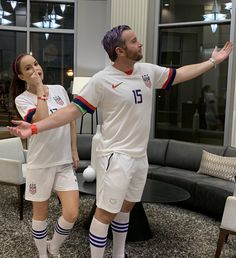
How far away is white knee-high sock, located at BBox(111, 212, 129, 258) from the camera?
7.49 ft

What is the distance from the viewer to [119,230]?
7.57 ft

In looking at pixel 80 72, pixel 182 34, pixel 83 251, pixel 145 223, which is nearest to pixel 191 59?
pixel 182 34

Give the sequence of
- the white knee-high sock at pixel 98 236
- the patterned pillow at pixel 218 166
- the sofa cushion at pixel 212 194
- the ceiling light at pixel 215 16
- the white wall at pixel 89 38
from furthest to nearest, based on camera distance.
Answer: the white wall at pixel 89 38 → the ceiling light at pixel 215 16 → the patterned pillow at pixel 218 166 → the sofa cushion at pixel 212 194 → the white knee-high sock at pixel 98 236

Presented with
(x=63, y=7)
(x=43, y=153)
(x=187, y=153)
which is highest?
(x=63, y=7)

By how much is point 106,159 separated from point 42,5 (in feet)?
18.1

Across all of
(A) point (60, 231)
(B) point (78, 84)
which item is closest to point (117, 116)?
(A) point (60, 231)

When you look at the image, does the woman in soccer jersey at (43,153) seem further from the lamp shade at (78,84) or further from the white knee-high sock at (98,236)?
the lamp shade at (78,84)

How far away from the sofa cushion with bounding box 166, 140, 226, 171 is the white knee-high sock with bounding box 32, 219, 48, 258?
2464mm

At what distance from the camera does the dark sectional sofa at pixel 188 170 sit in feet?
11.7

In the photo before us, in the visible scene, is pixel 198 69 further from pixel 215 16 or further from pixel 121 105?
pixel 215 16

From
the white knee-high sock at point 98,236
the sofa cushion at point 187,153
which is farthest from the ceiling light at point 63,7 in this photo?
the white knee-high sock at point 98,236

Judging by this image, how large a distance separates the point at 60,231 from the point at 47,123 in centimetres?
81

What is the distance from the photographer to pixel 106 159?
2000mm

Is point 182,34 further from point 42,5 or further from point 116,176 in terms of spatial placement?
point 116,176
